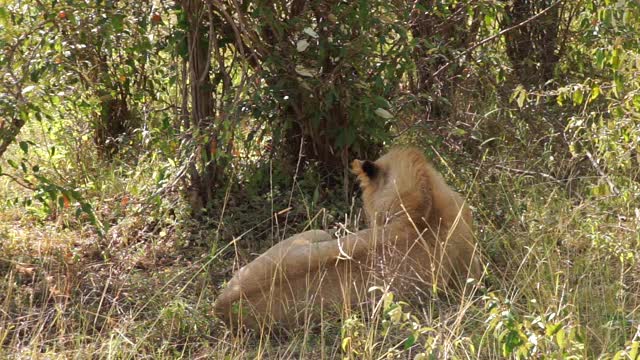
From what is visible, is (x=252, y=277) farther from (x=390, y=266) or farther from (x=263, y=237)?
(x=263, y=237)

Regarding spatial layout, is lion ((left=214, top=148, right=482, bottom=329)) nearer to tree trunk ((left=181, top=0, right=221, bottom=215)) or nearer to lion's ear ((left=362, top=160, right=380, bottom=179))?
lion's ear ((left=362, top=160, right=380, bottom=179))

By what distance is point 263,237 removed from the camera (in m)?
6.06

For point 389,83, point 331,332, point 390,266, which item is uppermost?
point 389,83

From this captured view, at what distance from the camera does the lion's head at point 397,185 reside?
5.06 meters

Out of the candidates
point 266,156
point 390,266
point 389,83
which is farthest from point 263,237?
point 390,266

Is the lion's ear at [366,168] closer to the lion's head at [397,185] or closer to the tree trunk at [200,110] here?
the lion's head at [397,185]

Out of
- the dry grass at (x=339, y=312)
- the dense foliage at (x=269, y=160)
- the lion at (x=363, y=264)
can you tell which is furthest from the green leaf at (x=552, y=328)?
the lion at (x=363, y=264)

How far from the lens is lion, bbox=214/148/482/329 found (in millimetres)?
4750

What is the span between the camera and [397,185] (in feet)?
17.0

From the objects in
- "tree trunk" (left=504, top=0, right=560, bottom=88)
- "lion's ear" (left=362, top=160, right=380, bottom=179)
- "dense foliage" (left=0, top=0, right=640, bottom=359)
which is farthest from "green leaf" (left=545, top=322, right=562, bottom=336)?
"tree trunk" (left=504, top=0, right=560, bottom=88)

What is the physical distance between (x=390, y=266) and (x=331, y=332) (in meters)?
0.41

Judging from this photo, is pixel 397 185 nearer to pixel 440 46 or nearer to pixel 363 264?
pixel 363 264

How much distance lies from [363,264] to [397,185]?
52 centimetres

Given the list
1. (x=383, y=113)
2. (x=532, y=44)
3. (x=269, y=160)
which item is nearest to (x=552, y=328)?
(x=383, y=113)
